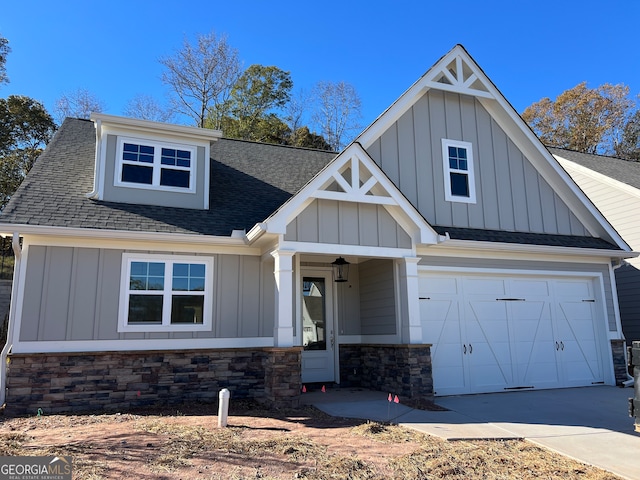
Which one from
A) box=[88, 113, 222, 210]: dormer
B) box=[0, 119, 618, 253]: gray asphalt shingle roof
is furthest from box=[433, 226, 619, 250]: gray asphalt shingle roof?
box=[88, 113, 222, 210]: dormer

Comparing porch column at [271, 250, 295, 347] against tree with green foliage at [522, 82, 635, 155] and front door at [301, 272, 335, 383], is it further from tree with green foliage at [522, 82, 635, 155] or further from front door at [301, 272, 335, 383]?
tree with green foliage at [522, 82, 635, 155]

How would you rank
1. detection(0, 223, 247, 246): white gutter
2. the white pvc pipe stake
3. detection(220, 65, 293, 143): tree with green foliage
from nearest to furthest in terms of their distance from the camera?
1. the white pvc pipe stake
2. detection(0, 223, 247, 246): white gutter
3. detection(220, 65, 293, 143): tree with green foliage

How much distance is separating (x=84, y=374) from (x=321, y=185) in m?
4.88

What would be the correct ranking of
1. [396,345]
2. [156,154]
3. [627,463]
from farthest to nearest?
[156,154], [396,345], [627,463]

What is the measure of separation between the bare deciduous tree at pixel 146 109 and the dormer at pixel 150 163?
694 inches

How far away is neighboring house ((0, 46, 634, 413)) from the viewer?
7.77 meters

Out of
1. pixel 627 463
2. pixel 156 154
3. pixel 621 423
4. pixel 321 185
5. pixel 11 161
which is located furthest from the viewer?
pixel 11 161

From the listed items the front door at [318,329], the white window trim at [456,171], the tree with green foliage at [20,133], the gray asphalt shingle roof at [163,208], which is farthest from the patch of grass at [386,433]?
the tree with green foliage at [20,133]

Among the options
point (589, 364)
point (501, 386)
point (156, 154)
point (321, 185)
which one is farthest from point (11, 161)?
point (589, 364)

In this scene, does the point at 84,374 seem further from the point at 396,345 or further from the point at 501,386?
the point at 501,386

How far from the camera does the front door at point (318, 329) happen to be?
10047 millimetres

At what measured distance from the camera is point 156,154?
955 centimetres

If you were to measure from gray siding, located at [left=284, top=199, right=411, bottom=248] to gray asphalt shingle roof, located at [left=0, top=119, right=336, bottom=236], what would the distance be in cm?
159

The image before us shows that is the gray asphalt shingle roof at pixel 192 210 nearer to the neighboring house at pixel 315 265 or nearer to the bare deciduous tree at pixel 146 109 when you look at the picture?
the neighboring house at pixel 315 265
